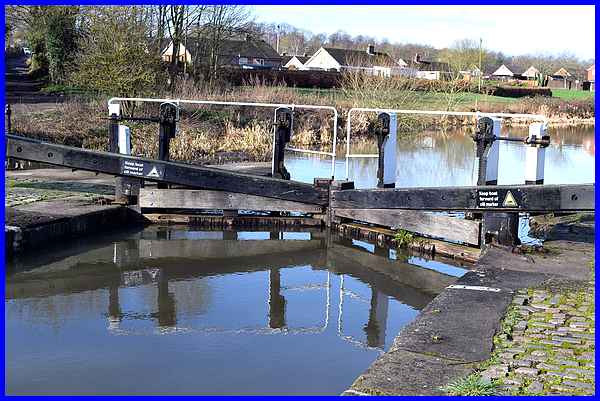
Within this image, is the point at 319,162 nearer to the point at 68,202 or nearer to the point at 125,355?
the point at 68,202

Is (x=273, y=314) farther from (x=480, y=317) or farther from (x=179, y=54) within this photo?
(x=179, y=54)

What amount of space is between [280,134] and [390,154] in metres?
1.52

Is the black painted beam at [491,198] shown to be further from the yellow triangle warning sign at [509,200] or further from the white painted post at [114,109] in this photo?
the white painted post at [114,109]

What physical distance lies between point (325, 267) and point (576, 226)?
313cm

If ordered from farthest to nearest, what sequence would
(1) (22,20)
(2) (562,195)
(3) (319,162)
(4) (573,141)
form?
(1) (22,20)
(4) (573,141)
(3) (319,162)
(2) (562,195)

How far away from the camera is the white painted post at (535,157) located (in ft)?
28.6

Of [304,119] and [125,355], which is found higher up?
[304,119]

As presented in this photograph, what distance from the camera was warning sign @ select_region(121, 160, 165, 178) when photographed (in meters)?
9.59

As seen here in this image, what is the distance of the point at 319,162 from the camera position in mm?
19328

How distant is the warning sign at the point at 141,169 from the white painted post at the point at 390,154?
280 centimetres

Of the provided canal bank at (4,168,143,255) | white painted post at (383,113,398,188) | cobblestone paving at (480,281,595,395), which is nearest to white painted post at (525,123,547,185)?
white painted post at (383,113,398,188)

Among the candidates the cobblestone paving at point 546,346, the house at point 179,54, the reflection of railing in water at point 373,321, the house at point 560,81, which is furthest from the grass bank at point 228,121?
the house at point 560,81

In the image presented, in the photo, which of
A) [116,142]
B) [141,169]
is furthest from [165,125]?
[141,169]

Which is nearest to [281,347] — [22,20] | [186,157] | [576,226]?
[576,226]
